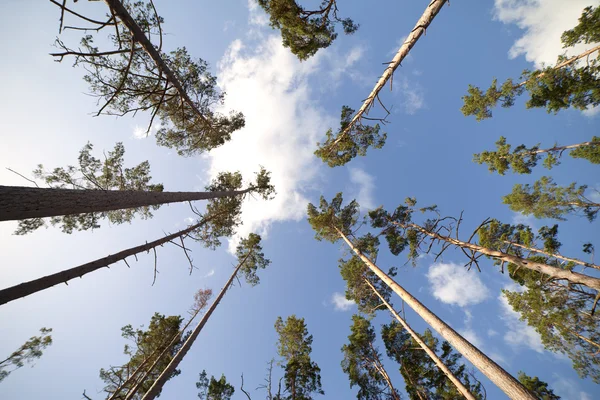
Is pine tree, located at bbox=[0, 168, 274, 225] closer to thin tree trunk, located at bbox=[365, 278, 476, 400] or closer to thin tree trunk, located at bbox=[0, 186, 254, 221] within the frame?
thin tree trunk, located at bbox=[0, 186, 254, 221]

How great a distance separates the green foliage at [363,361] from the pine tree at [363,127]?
31.7 ft

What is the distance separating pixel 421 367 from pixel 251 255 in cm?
1113

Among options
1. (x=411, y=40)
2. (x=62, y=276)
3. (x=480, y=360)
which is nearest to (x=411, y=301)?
(x=480, y=360)

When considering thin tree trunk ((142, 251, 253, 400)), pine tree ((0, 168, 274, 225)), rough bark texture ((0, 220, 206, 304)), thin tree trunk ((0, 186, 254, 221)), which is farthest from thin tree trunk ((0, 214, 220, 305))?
thin tree trunk ((142, 251, 253, 400))

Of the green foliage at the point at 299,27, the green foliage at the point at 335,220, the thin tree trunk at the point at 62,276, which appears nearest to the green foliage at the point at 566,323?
the green foliage at the point at 335,220

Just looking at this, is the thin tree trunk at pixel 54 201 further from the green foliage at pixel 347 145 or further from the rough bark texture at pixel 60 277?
the green foliage at pixel 347 145

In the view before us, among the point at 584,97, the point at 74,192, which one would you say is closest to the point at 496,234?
the point at 584,97

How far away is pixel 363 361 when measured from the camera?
443 inches

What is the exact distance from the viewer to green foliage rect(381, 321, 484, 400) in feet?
31.9

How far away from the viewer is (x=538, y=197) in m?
12.9

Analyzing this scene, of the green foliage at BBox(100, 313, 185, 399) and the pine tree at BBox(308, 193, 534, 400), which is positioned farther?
the green foliage at BBox(100, 313, 185, 399)

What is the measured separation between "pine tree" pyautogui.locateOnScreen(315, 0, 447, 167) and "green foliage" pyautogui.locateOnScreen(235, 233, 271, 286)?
24.8 feet

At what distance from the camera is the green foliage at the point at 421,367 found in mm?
9719

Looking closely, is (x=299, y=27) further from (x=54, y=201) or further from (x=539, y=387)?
(x=539, y=387)
